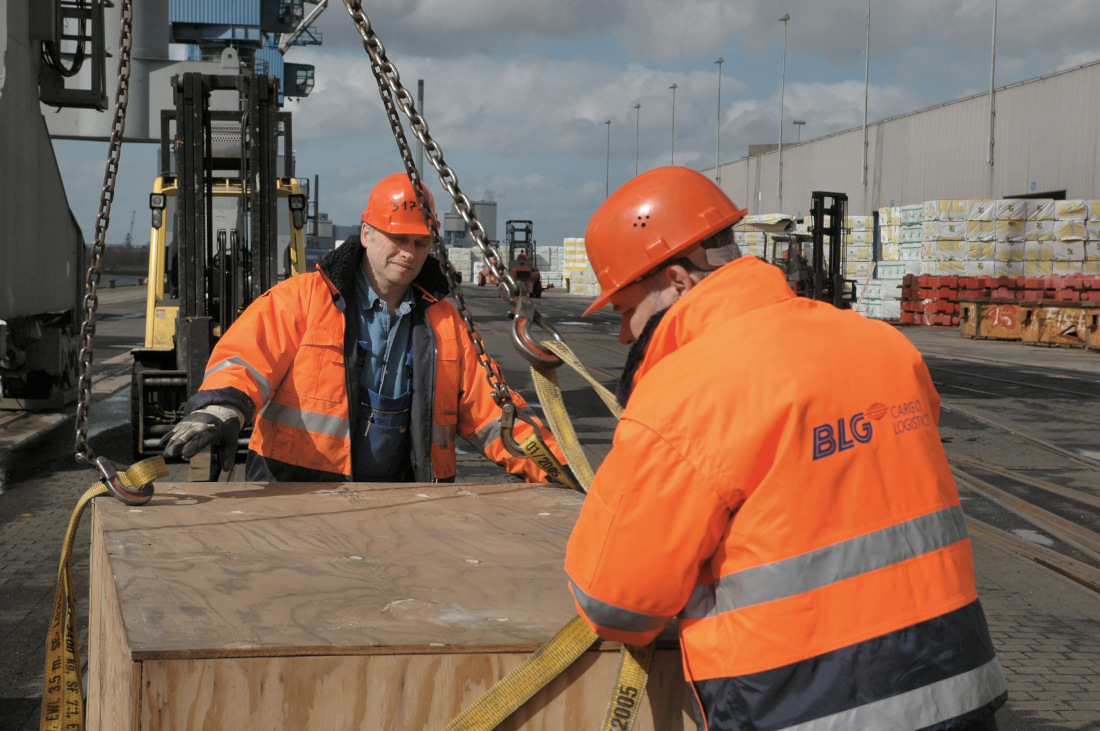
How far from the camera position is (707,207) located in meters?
2.12

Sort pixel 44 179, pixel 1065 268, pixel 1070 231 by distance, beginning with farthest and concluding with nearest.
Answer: pixel 1065 268 → pixel 1070 231 → pixel 44 179

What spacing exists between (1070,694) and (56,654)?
12.6 feet

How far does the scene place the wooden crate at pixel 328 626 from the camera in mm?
1857

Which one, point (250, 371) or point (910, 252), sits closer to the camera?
point (250, 371)

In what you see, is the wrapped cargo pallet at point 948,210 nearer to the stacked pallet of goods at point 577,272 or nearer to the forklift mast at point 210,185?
the forklift mast at point 210,185

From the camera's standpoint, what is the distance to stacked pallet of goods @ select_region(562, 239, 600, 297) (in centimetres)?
5591

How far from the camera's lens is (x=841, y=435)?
5.86 ft

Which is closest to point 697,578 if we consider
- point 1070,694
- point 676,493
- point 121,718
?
point 676,493

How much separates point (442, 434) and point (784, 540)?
7.47 feet

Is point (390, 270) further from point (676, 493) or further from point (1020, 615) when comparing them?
point (1020, 615)

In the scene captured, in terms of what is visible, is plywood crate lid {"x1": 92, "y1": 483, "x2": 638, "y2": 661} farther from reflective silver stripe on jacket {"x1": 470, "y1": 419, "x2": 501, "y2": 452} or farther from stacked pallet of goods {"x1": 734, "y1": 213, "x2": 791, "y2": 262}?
stacked pallet of goods {"x1": 734, "y1": 213, "x2": 791, "y2": 262}

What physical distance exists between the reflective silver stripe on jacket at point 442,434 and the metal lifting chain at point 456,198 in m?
0.39

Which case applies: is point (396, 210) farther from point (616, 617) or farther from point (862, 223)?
point (862, 223)

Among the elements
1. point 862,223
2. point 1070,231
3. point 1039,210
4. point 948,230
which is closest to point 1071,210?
point 1070,231
